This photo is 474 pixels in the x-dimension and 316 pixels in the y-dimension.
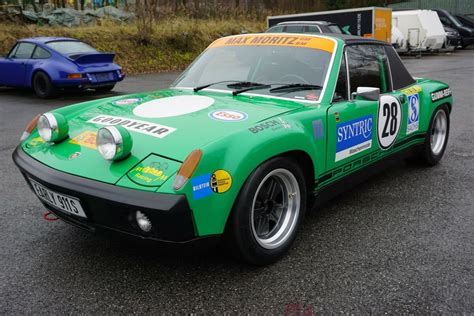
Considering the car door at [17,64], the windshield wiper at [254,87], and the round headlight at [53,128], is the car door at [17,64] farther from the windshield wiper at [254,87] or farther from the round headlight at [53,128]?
the windshield wiper at [254,87]

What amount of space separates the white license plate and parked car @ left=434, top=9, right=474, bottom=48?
85.9 feet

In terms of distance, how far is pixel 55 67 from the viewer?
32.6 feet

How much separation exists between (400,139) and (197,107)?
2.06 metres

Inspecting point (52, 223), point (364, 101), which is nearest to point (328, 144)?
point (364, 101)

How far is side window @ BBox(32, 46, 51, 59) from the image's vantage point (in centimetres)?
1028

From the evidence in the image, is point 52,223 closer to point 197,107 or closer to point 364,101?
point 197,107

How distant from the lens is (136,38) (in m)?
17.4

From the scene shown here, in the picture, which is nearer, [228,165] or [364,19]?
[228,165]

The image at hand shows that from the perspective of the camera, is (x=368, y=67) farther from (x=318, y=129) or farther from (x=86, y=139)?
(x=86, y=139)

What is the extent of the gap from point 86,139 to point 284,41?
1861 mm

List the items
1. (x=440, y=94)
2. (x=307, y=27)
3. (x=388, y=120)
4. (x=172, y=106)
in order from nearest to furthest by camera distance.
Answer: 1. (x=172, y=106)
2. (x=388, y=120)
3. (x=440, y=94)
4. (x=307, y=27)

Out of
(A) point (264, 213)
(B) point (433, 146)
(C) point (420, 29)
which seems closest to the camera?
(A) point (264, 213)

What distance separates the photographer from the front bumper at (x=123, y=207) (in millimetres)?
2230

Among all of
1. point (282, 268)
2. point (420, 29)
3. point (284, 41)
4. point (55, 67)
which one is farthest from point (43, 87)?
point (420, 29)
